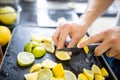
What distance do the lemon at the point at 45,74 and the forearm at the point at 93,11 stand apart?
1.03 feet

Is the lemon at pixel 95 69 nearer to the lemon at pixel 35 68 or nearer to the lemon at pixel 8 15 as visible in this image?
the lemon at pixel 35 68

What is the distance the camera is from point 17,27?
1048 millimetres

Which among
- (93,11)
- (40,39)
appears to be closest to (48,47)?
(40,39)

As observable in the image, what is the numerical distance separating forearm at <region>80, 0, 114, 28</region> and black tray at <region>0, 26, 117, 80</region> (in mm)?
158

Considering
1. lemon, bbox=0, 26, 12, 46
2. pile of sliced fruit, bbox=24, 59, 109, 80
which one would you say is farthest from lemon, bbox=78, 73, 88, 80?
lemon, bbox=0, 26, 12, 46

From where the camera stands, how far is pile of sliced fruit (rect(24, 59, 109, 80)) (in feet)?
2.54

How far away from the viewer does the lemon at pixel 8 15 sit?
1.06 meters

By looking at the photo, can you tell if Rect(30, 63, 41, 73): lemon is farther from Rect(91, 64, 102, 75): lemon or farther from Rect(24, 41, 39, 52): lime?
Rect(91, 64, 102, 75): lemon

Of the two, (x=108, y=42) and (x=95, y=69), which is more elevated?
(x=108, y=42)

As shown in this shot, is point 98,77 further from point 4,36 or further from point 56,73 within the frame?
point 4,36

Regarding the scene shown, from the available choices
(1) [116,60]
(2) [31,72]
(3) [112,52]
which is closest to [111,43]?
(3) [112,52]

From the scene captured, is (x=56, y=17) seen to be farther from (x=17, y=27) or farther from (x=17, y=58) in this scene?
(x=17, y=58)

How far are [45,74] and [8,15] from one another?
43 cm

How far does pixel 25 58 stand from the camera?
33.6 inches
